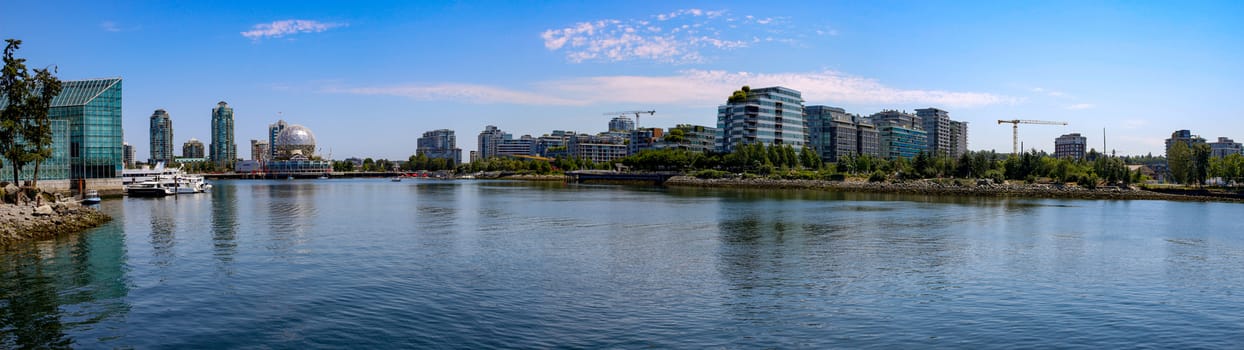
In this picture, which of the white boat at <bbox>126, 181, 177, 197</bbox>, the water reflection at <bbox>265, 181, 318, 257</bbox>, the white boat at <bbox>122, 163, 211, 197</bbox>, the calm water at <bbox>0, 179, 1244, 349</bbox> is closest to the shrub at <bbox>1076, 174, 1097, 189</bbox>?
the calm water at <bbox>0, 179, 1244, 349</bbox>

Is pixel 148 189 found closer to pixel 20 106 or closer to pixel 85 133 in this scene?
pixel 85 133

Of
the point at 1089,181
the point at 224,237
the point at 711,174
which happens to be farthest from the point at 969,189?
the point at 224,237

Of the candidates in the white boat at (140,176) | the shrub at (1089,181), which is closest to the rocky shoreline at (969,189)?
the shrub at (1089,181)

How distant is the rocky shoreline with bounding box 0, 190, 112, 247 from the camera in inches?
1767

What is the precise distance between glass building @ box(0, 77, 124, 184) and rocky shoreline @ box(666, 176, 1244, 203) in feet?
381

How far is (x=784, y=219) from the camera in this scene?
67438 millimetres

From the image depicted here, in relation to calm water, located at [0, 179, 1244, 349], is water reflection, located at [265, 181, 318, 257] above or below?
above

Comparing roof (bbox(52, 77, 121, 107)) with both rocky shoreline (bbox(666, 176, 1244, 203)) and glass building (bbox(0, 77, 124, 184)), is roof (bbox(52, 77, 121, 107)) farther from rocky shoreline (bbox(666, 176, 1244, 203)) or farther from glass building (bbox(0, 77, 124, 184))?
rocky shoreline (bbox(666, 176, 1244, 203))

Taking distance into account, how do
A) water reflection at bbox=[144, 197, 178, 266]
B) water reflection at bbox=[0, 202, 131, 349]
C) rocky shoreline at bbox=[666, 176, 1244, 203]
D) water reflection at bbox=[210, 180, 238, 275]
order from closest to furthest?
water reflection at bbox=[0, 202, 131, 349] → water reflection at bbox=[210, 180, 238, 275] → water reflection at bbox=[144, 197, 178, 266] → rocky shoreline at bbox=[666, 176, 1244, 203]

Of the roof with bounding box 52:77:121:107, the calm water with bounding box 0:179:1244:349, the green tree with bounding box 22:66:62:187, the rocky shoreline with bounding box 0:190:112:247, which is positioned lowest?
the calm water with bounding box 0:179:1244:349

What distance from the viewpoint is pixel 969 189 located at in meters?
128

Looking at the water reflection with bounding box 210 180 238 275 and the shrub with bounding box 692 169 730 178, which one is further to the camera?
the shrub with bounding box 692 169 730 178

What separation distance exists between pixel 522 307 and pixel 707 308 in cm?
666

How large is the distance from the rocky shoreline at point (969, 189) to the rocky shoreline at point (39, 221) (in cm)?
11784
